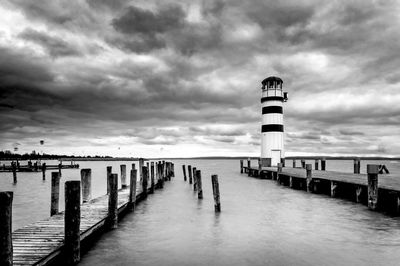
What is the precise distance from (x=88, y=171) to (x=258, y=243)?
8124mm

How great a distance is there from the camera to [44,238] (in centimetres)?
729

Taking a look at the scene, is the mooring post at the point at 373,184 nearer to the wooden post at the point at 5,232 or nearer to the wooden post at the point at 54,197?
the wooden post at the point at 54,197

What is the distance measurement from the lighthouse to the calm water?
10721 millimetres

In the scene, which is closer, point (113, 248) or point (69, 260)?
point (69, 260)

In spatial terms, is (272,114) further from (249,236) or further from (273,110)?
(249,236)

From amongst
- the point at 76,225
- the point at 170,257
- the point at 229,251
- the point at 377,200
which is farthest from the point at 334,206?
the point at 76,225

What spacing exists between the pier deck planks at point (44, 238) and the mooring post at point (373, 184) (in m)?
9.70

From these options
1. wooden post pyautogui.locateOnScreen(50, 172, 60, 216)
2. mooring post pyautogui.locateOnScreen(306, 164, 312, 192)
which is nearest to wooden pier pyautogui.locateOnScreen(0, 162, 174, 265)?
wooden post pyautogui.locateOnScreen(50, 172, 60, 216)

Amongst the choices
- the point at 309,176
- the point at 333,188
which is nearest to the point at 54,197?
the point at 333,188

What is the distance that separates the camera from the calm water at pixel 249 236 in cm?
848

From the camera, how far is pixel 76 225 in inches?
284

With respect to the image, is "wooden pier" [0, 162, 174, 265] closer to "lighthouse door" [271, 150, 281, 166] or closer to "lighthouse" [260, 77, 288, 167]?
"lighthouse" [260, 77, 288, 167]

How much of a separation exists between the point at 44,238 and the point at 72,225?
0.72m

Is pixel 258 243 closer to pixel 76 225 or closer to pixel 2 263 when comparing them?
pixel 76 225
